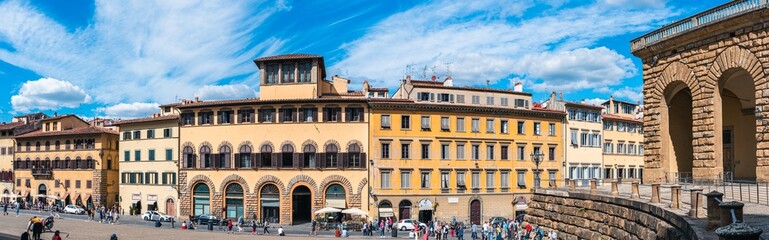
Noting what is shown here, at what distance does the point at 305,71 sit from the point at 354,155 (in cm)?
721

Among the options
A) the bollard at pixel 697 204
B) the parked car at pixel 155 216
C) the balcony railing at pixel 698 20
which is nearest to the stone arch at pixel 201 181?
the parked car at pixel 155 216

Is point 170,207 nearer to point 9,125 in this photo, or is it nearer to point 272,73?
point 272,73

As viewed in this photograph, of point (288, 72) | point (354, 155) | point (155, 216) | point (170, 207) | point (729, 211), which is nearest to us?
point (729, 211)

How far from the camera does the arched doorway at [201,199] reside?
49.2m

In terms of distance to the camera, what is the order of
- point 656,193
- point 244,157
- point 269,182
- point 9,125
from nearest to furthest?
1. point 656,193
2. point 269,182
3. point 244,157
4. point 9,125

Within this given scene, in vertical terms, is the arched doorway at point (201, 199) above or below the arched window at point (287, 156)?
below

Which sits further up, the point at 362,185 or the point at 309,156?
the point at 309,156

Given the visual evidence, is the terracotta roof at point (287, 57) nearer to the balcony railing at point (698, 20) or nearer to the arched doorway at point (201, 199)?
the arched doorway at point (201, 199)

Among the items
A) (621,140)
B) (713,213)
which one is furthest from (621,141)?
(713,213)

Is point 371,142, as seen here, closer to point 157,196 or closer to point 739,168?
point 157,196

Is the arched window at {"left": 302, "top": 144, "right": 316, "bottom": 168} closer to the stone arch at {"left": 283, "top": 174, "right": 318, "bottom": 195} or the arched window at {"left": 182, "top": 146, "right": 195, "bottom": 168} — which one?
the stone arch at {"left": 283, "top": 174, "right": 318, "bottom": 195}

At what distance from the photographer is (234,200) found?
4828 centimetres

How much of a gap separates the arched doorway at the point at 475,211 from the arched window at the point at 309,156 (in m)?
11.6

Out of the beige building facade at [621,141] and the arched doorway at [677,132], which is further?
the beige building facade at [621,141]
